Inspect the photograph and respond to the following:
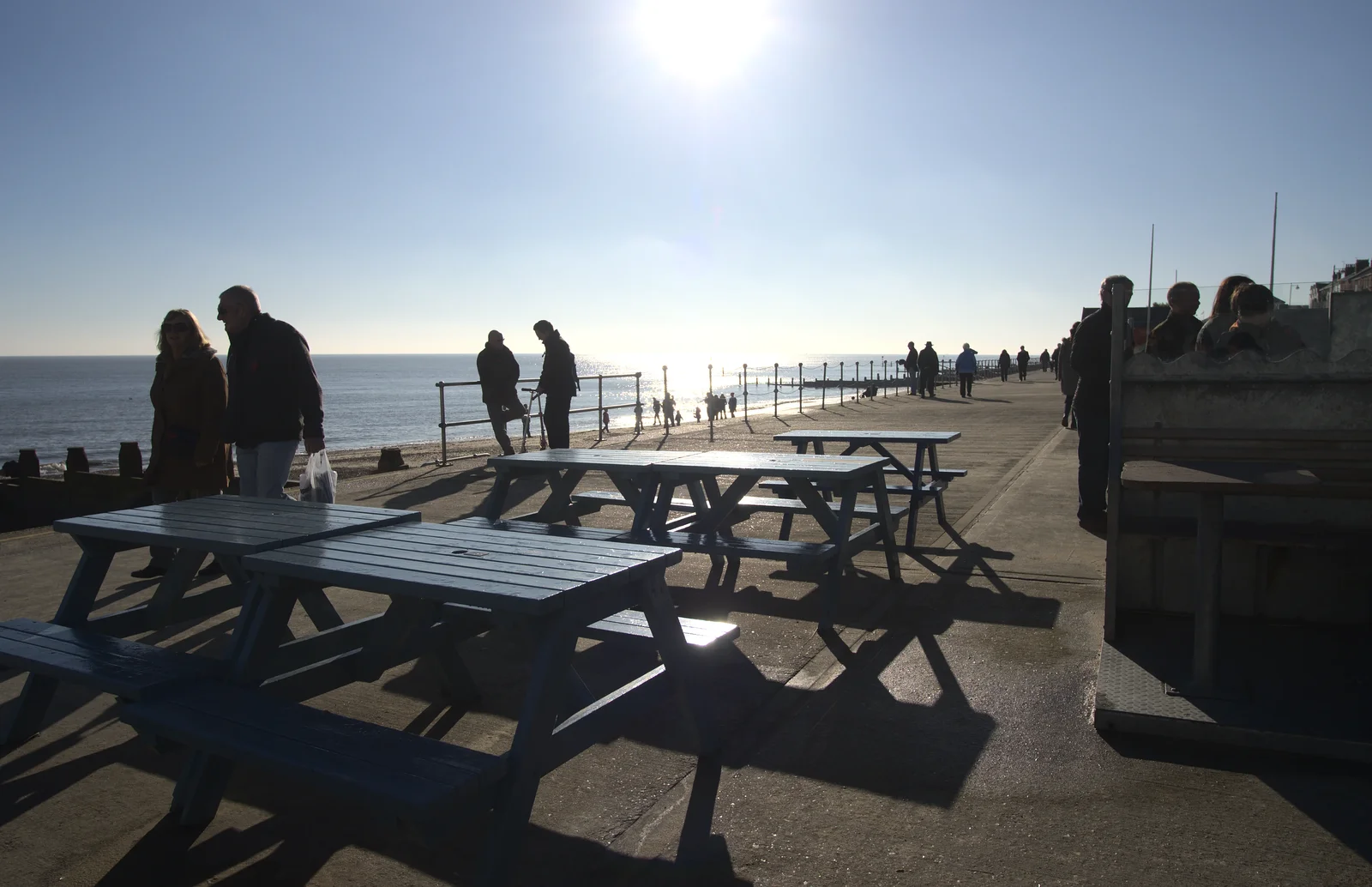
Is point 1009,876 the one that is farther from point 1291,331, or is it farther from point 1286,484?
point 1291,331

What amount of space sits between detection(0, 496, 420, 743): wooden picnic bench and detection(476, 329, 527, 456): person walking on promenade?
7.14m

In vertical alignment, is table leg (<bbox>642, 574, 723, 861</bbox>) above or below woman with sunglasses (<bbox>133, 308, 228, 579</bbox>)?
below

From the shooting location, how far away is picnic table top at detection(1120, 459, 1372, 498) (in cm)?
299

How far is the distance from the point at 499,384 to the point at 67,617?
800 centimetres

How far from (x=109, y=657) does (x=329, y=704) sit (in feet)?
2.77

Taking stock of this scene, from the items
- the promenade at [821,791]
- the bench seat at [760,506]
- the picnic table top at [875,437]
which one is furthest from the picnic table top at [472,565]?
the picnic table top at [875,437]

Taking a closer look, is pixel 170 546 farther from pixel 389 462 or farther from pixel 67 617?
pixel 389 462

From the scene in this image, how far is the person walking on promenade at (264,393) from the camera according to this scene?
17.5 ft

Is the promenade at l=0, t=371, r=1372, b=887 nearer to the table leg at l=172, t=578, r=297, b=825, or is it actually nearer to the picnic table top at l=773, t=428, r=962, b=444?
the table leg at l=172, t=578, r=297, b=825

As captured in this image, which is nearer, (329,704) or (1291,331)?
(329,704)

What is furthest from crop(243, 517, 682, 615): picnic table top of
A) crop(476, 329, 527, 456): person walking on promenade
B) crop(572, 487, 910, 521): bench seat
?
crop(476, 329, 527, 456): person walking on promenade

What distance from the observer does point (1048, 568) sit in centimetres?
567

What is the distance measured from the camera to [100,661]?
3031mm

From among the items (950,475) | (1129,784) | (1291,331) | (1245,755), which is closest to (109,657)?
(1129,784)
